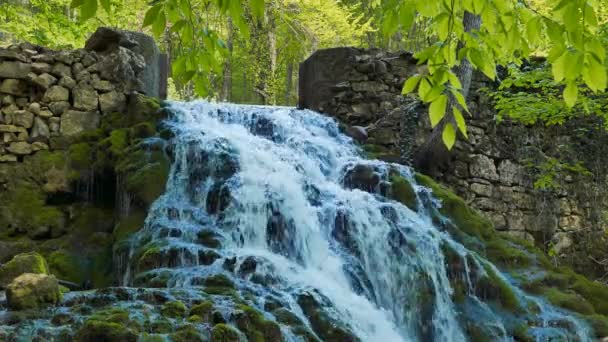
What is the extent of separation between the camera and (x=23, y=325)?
3.29 meters

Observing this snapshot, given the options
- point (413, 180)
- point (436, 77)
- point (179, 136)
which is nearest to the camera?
point (436, 77)

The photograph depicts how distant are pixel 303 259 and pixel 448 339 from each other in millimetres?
1498

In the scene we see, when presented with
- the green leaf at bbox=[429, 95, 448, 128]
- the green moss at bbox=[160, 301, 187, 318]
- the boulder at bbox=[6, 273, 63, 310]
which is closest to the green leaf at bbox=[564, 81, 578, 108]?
the green leaf at bbox=[429, 95, 448, 128]

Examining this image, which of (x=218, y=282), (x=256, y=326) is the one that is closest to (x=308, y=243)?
(x=218, y=282)

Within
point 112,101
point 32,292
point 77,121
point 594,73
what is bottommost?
point 32,292

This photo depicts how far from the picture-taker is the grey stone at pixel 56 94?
22.6ft

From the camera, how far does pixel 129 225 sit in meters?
5.66

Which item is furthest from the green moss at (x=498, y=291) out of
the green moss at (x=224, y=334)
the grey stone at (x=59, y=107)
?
the grey stone at (x=59, y=107)

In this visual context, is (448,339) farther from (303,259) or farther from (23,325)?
(23,325)

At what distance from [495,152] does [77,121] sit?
599 cm

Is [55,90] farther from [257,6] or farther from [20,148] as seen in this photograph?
[257,6]

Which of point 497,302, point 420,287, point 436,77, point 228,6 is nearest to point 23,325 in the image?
point 228,6

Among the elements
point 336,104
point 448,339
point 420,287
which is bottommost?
point 448,339

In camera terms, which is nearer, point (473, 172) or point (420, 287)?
point (420, 287)
